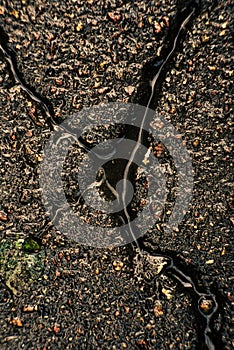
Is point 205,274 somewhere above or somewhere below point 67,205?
below

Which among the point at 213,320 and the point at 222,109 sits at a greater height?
the point at 222,109

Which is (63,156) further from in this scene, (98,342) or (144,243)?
(98,342)

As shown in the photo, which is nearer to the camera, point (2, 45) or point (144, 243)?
point (2, 45)

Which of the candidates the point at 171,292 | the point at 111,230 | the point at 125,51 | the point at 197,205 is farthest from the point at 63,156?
the point at 171,292

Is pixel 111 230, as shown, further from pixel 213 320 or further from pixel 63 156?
pixel 213 320

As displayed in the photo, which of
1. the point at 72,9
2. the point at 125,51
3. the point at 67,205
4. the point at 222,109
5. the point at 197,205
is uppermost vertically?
the point at 72,9

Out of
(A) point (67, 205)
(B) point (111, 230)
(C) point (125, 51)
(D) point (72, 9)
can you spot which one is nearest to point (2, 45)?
(D) point (72, 9)
